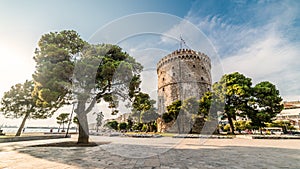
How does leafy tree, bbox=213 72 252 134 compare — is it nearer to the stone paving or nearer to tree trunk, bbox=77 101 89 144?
the stone paving

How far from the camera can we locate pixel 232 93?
2644 centimetres

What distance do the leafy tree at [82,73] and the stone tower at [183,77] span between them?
28854mm

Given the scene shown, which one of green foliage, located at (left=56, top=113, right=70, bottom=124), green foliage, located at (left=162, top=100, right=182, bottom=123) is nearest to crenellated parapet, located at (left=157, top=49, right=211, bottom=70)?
green foliage, located at (left=162, top=100, right=182, bottom=123)

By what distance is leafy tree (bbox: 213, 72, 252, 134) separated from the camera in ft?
83.0

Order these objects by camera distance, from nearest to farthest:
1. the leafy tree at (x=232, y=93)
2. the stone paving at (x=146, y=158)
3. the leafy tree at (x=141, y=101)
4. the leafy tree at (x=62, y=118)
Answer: the stone paving at (x=146, y=158) → the leafy tree at (x=141, y=101) → the leafy tree at (x=232, y=93) → the leafy tree at (x=62, y=118)

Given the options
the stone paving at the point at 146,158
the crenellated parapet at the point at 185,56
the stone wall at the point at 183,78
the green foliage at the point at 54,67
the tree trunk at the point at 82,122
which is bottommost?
the stone paving at the point at 146,158

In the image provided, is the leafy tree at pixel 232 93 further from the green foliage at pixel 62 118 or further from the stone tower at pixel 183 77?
the green foliage at pixel 62 118

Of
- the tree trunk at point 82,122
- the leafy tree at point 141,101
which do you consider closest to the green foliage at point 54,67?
the tree trunk at point 82,122

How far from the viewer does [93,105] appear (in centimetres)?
1205

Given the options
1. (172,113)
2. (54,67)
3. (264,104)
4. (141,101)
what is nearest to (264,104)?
(264,104)

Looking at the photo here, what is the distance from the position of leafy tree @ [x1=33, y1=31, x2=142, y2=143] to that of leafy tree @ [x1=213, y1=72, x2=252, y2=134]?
20.8 m

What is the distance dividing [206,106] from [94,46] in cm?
2473

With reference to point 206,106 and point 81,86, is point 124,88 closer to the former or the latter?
point 81,86

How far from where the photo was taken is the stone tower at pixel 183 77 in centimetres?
3988
